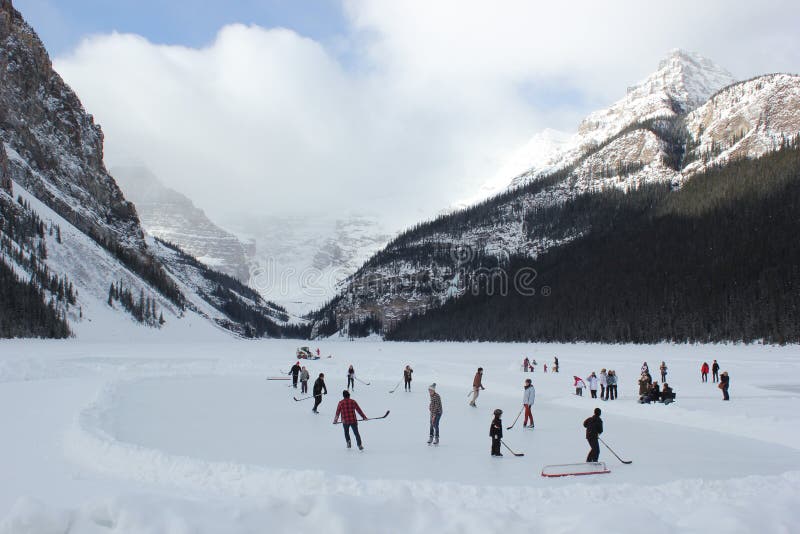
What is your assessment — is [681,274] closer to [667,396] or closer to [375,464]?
[667,396]

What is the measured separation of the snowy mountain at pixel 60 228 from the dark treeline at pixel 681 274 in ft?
238

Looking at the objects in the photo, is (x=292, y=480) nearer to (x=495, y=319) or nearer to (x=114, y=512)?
(x=114, y=512)

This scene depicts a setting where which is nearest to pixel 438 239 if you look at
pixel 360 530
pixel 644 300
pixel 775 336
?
pixel 644 300

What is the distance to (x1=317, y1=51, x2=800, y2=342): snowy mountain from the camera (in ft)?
511

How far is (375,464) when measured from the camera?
544 inches

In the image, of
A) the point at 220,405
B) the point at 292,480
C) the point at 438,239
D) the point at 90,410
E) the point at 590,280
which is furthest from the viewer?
the point at 438,239

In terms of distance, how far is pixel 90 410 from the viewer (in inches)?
792

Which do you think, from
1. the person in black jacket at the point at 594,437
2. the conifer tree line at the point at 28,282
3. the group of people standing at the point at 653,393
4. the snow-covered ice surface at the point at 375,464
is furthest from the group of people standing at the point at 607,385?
Result: the conifer tree line at the point at 28,282

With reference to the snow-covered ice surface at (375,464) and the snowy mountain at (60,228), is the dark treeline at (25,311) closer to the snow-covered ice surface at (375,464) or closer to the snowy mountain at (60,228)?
the snowy mountain at (60,228)

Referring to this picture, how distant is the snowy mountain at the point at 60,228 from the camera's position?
81500mm

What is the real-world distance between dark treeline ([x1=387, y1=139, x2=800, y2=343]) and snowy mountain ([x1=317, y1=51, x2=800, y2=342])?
22.9 metres

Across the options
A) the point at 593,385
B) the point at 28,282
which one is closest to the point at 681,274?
the point at 593,385

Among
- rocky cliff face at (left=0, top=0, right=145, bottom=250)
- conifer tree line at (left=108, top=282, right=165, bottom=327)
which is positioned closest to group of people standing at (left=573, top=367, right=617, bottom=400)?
conifer tree line at (left=108, top=282, right=165, bottom=327)

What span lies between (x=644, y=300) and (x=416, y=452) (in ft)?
265
